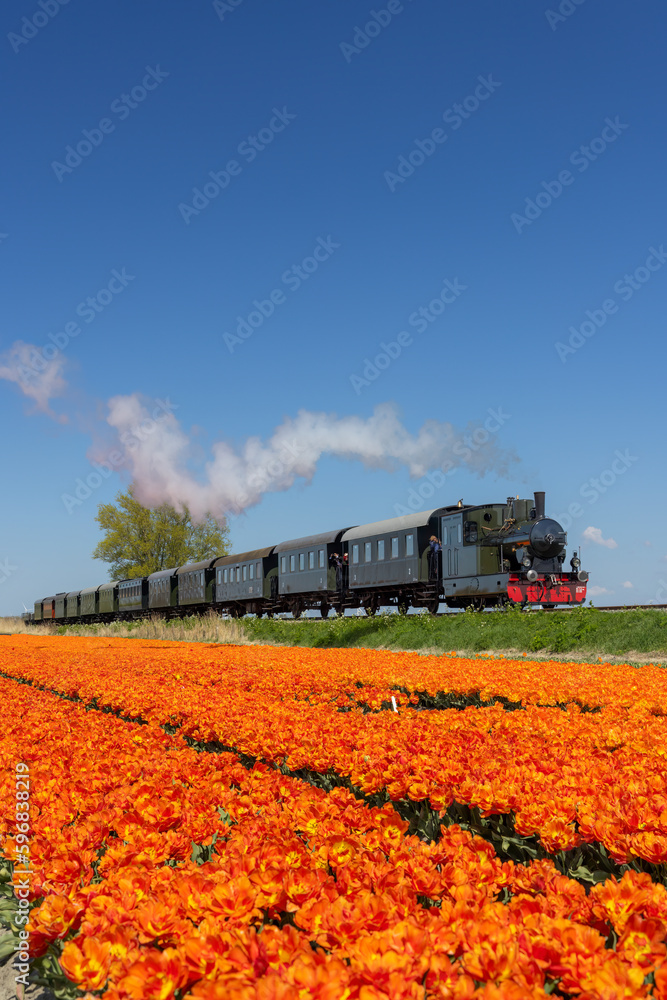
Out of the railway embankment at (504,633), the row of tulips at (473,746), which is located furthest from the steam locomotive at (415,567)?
the row of tulips at (473,746)

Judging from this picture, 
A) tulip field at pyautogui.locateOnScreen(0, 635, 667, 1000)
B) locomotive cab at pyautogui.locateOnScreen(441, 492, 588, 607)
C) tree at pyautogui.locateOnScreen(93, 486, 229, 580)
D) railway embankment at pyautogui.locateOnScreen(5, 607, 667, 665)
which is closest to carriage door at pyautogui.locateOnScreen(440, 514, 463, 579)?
locomotive cab at pyautogui.locateOnScreen(441, 492, 588, 607)

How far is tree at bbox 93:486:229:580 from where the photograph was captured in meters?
63.2

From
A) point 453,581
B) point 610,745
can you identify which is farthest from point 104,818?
point 453,581

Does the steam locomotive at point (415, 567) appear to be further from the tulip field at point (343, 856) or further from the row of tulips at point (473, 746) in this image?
the tulip field at point (343, 856)

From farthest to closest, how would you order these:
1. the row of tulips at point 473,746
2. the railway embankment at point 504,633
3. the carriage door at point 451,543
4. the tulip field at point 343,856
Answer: the carriage door at point 451,543, the railway embankment at point 504,633, the row of tulips at point 473,746, the tulip field at point 343,856

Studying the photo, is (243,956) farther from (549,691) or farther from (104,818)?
(549,691)

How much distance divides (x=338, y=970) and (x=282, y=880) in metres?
0.65

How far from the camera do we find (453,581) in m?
22.5

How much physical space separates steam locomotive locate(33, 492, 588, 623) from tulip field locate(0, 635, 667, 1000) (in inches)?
614

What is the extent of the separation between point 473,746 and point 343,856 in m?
1.74

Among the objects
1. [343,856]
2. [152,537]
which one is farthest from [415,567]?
[152,537]

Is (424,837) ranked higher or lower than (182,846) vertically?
lower

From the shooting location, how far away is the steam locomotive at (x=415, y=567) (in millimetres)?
21297

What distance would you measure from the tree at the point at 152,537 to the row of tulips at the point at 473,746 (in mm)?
55026
